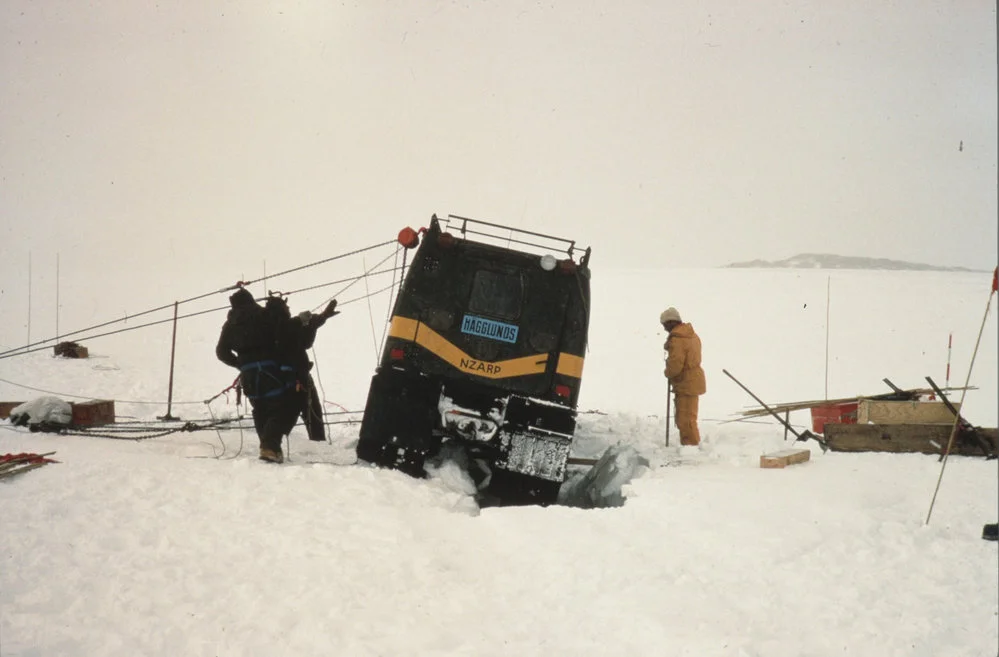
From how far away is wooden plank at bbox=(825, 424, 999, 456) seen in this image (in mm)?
7195

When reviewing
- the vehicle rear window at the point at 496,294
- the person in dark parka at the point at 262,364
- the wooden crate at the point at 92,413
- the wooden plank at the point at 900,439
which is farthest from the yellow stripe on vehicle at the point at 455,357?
the wooden crate at the point at 92,413

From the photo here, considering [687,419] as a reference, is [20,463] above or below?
below

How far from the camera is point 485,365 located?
7418mm

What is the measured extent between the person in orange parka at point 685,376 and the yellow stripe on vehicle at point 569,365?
1999mm

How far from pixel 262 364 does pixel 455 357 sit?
6.16ft

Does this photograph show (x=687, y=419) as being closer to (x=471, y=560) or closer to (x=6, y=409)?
(x=471, y=560)

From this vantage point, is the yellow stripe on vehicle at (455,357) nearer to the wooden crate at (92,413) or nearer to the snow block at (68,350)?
the wooden crate at (92,413)

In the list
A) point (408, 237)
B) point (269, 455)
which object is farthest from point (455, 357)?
point (269, 455)

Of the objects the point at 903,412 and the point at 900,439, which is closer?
the point at 900,439

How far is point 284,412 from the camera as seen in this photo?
702cm

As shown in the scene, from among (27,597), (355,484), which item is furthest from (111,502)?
(355,484)

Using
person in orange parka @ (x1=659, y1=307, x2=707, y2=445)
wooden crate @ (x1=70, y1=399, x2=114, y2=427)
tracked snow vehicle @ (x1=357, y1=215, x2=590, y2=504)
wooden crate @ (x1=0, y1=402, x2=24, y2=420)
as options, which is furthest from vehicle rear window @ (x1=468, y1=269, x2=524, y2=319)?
wooden crate @ (x1=0, y1=402, x2=24, y2=420)

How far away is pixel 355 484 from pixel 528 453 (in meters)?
1.86

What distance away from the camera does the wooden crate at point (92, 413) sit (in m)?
8.12
